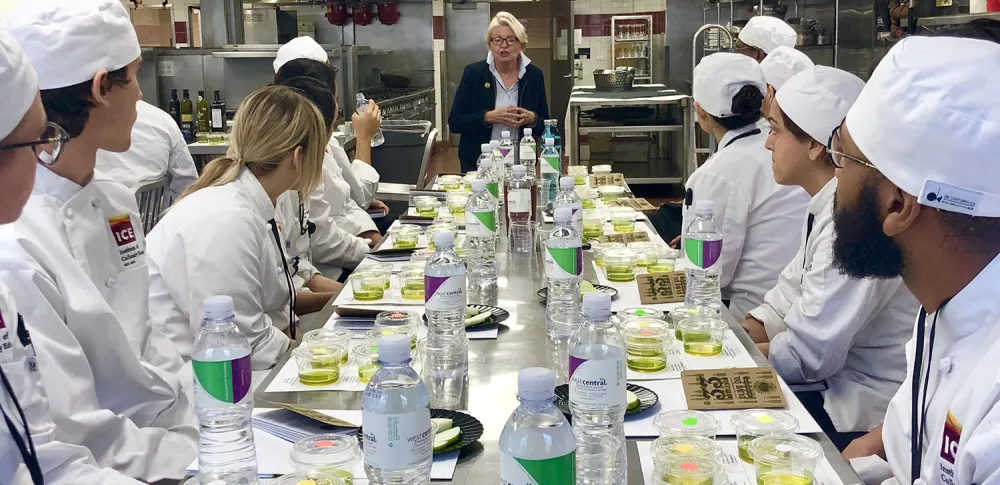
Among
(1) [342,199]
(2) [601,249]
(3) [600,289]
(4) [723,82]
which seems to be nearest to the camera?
(3) [600,289]

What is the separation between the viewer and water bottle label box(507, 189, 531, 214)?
11.2ft

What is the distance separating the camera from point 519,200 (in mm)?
3424

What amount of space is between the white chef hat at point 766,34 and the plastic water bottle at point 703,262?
12.5 ft

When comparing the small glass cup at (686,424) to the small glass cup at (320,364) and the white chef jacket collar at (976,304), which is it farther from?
the small glass cup at (320,364)

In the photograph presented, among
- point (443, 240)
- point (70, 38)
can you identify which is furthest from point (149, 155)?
point (443, 240)

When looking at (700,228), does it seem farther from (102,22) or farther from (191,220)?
(102,22)

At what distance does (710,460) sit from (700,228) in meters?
1.21

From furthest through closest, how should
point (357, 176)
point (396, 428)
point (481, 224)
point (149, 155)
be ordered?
1. point (357, 176)
2. point (149, 155)
3. point (481, 224)
4. point (396, 428)

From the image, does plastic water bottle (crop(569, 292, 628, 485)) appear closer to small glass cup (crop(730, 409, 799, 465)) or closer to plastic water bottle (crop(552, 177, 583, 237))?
small glass cup (crop(730, 409, 799, 465))

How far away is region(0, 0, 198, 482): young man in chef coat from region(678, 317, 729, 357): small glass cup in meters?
1.15

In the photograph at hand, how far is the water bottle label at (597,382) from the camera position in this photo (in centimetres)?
146

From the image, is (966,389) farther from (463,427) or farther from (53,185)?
(53,185)

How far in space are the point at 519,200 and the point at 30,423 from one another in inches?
81.2

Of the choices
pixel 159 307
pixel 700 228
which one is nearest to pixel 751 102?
pixel 700 228
